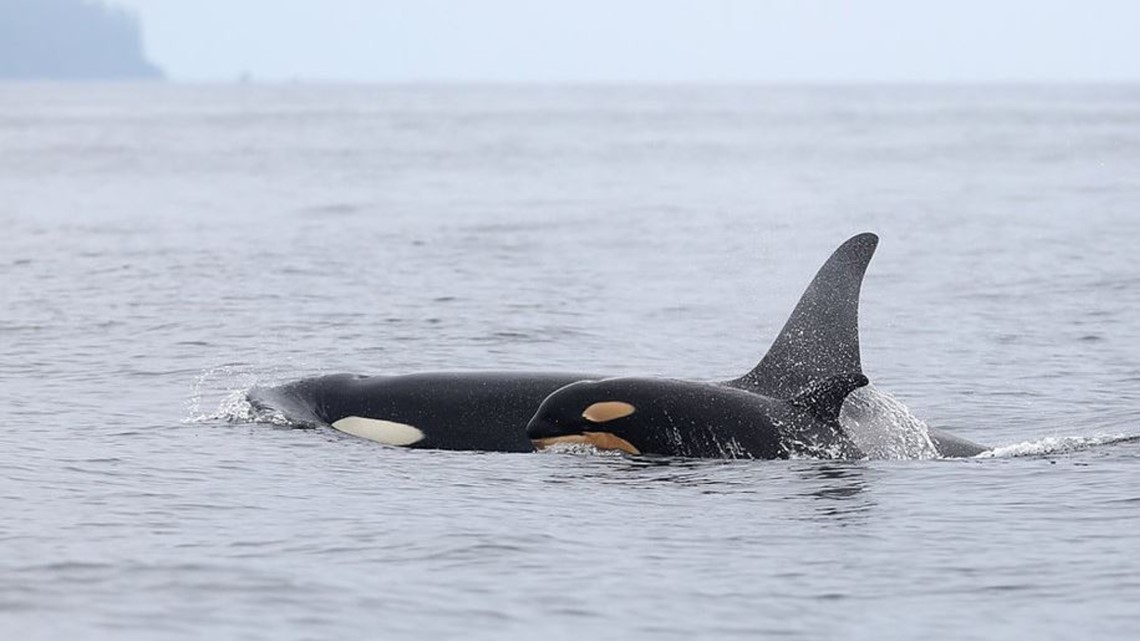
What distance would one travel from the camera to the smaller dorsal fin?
12.8 meters

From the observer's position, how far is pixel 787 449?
1275 cm

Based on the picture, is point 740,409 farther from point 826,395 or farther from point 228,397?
point 228,397

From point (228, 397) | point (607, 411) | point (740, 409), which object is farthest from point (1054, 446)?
point (228, 397)

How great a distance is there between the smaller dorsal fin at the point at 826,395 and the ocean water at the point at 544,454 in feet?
1.42

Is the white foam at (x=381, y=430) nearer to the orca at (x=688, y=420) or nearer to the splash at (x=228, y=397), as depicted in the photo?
the splash at (x=228, y=397)

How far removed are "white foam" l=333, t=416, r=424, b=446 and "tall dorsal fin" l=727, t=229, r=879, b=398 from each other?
2.25 m

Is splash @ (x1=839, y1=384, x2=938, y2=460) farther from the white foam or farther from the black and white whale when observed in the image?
the white foam

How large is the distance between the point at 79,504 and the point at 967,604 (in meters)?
5.27

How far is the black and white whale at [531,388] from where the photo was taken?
43.3 ft

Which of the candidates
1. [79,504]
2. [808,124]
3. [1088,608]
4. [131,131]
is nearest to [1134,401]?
[1088,608]

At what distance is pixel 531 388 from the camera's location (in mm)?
13484

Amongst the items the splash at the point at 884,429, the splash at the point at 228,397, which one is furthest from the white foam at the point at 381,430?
the splash at the point at 884,429

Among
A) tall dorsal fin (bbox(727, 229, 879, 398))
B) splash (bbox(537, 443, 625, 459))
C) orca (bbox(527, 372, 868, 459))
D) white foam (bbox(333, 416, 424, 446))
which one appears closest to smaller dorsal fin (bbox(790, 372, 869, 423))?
orca (bbox(527, 372, 868, 459))

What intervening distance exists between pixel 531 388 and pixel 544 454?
751 mm
